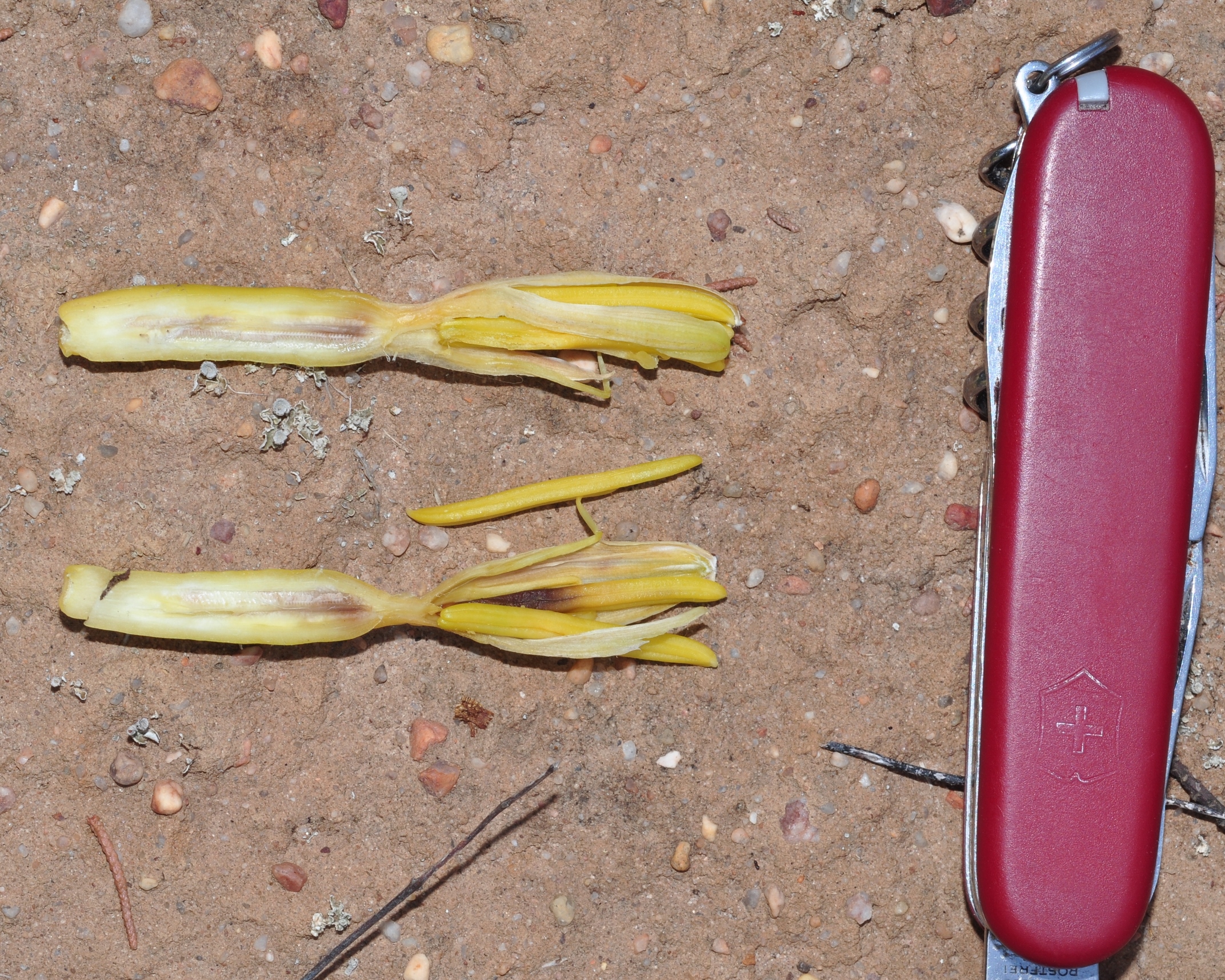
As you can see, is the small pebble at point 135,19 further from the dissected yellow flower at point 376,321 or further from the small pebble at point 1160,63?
the small pebble at point 1160,63

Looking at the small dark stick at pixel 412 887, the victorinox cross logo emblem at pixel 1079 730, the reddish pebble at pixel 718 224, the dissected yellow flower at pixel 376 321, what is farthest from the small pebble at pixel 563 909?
the reddish pebble at pixel 718 224

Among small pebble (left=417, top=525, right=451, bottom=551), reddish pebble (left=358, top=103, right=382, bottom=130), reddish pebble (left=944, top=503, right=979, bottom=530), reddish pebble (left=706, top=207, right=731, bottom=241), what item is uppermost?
reddish pebble (left=358, top=103, right=382, bottom=130)

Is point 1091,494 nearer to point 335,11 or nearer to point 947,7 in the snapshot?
point 947,7

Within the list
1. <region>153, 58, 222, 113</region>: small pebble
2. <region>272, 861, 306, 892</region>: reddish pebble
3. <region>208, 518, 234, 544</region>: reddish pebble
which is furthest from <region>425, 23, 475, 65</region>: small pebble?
<region>272, 861, 306, 892</region>: reddish pebble

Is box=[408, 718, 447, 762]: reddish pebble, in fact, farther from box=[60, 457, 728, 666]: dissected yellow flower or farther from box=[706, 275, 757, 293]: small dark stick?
box=[706, 275, 757, 293]: small dark stick

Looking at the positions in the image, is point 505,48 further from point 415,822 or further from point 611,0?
point 415,822

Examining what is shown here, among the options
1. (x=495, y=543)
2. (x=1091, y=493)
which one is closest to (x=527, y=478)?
(x=495, y=543)
